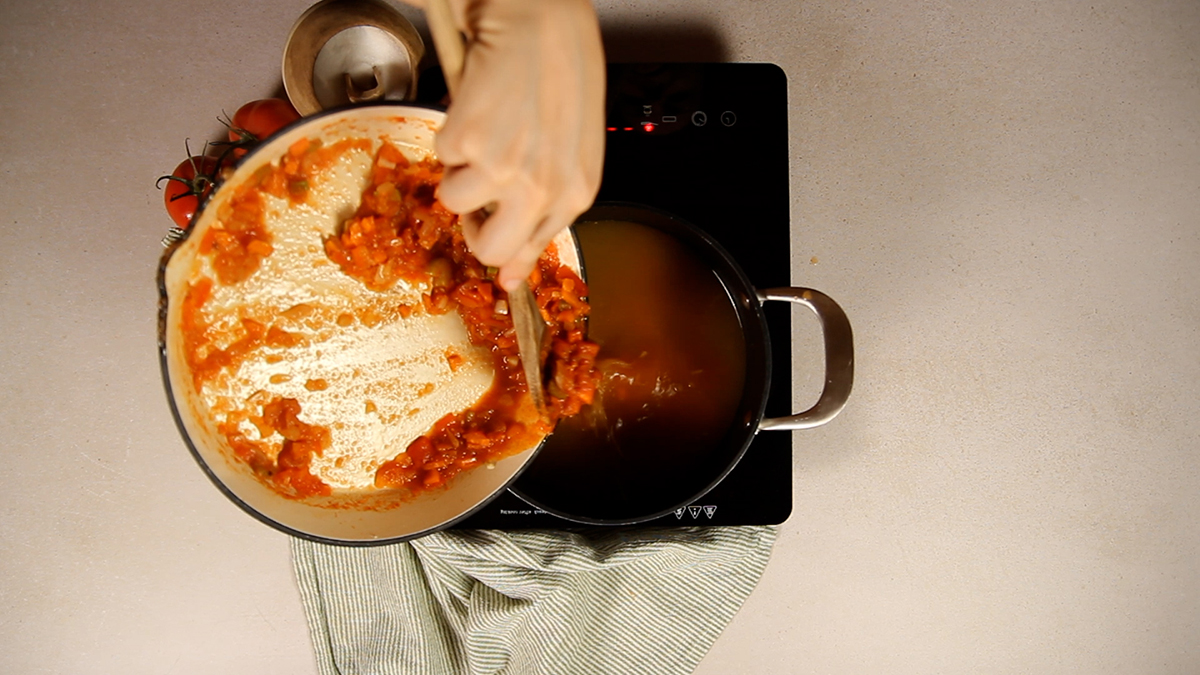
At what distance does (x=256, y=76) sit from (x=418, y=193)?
1.27 ft

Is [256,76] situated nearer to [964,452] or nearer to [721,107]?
[721,107]

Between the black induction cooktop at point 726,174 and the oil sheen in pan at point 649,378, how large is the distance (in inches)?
4.5

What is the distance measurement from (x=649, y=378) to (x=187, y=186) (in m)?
0.59

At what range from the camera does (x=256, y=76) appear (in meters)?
0.95

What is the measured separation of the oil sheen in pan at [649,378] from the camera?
823mm

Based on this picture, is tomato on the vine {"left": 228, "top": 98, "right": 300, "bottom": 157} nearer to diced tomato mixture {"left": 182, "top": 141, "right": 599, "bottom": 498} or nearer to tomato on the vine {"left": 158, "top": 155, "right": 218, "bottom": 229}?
tomato on the vine {"left": 158, "top": 155, "right": 218, "bottom": 229}

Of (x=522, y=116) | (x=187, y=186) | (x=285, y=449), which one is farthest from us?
(x=187, y=186)

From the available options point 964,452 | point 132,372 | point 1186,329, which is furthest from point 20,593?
point 1186,329

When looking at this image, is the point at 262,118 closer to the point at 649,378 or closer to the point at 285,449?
the point at 285,449

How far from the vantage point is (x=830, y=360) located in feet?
2.68

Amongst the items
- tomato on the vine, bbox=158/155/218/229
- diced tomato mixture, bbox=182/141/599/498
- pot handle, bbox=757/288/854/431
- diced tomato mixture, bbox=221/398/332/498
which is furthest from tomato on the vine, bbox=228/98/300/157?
pot handle, bbox=757/288/854/431

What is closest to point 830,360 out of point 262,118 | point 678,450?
point 678,450

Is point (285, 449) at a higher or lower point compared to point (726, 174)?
lower

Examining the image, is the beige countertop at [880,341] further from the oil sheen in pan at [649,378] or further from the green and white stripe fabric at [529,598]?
the oil sheen in pan at [649,378]
